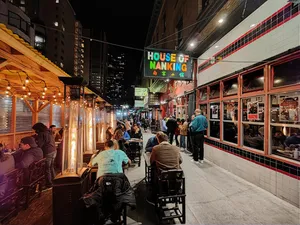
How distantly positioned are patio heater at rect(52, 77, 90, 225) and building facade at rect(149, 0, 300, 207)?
4165 mm

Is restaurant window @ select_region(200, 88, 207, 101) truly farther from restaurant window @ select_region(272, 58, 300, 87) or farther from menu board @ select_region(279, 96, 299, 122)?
menu board @ select_region(279, 96, 299, 122)

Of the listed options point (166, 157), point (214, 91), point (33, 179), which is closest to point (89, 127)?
point (33, 179)

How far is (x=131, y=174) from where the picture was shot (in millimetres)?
5453

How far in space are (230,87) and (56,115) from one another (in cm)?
1084

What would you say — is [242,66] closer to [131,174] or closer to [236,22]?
[236,22]

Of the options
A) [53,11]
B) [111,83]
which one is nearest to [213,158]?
[53,11]

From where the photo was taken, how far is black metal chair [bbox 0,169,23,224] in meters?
3.23

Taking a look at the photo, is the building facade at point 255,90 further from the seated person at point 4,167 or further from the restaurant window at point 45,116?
the restaurant window at point 45,116

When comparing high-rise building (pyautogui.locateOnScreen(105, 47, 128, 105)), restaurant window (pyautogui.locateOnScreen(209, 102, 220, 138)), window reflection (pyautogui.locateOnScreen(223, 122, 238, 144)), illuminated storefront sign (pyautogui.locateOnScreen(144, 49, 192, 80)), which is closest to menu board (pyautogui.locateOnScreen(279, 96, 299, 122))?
window reflection (pyautogui.locateOnScreen(223, 122, 238, 144))

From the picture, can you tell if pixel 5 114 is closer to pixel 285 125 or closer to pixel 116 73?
pixel 285 125

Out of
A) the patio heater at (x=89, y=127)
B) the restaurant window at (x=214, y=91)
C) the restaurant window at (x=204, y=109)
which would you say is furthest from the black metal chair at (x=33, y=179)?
the restaurant window at (x=204, y=109)

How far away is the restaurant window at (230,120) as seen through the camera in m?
5.62

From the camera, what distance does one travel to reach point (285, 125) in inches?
149

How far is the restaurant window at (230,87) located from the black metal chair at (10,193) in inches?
243
